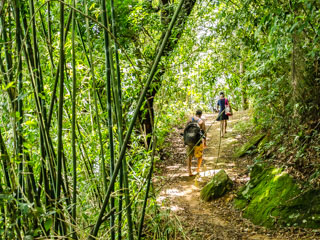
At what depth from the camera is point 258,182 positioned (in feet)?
15.2

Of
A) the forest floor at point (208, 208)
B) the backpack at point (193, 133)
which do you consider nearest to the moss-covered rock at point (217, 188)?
the forest floor at point (208, 208)

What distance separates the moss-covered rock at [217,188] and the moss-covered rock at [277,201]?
32 centimetres

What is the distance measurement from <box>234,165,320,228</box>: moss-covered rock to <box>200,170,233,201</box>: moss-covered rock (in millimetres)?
317

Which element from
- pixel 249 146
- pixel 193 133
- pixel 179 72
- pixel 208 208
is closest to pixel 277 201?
pixel 208 208

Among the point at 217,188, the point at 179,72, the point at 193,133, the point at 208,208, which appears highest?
the point at 179,72

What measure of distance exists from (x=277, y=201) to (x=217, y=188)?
1.27 m

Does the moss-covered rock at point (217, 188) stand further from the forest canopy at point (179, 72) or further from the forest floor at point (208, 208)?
the forest canopy at point (179, 72)

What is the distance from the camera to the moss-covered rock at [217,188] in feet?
16.5

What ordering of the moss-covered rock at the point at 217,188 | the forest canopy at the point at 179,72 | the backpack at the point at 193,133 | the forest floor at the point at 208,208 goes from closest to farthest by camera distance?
the forest canopy at the point at 179,72 → the forest floor at the point at 208,208 → the moss-covered rock at the point at 217,188 → the backpack at the point at 193,133

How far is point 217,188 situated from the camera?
5066 mm

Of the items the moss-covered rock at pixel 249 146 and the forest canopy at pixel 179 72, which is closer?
the forest canopy at pixel 179 72

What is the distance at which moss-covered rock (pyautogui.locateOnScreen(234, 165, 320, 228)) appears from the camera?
3535 mm

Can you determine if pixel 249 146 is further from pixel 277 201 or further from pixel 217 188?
pixel 277 201

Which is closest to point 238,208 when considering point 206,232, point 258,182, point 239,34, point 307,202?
point 258,182
